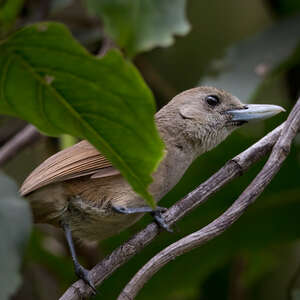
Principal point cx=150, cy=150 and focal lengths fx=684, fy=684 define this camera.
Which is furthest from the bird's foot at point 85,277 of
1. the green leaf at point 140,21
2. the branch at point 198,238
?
the green leaf at point 140,21

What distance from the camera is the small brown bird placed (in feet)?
10.9

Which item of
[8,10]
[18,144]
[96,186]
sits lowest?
[96,186]

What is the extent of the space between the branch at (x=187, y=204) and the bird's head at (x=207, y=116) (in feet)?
3.02

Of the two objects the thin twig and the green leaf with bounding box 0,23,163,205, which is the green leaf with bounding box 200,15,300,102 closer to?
the thin twig

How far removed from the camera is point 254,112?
3.65 m

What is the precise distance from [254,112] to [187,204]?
1.18 m

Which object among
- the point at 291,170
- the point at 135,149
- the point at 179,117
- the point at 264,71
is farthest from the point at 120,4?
the point at 135,149

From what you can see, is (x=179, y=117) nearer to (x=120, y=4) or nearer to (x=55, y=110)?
(x=120, y=4)

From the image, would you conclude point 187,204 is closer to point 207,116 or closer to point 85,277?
point 85,277

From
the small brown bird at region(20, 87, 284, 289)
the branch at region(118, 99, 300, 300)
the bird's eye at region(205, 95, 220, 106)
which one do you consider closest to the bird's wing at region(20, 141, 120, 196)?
the small brown bird at region(20, 87, 284, 289)

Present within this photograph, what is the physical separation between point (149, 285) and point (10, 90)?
7.42 ft

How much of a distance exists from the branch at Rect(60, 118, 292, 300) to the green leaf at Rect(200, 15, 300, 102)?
61.7 inches

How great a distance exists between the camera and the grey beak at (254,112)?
3.55m

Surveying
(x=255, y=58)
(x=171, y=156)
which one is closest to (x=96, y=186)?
(x=171, y=156)
